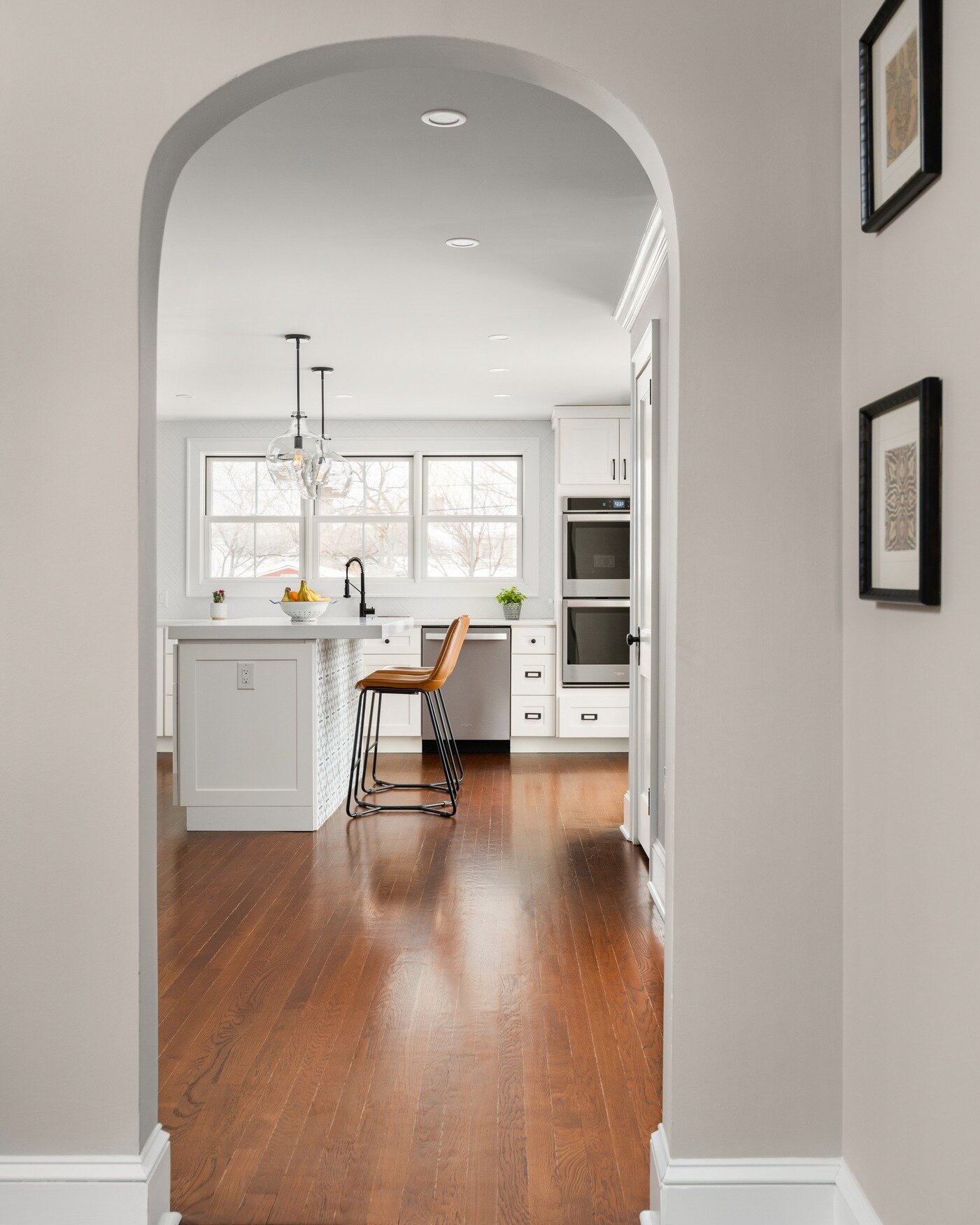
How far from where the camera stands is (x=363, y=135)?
2.94 meters

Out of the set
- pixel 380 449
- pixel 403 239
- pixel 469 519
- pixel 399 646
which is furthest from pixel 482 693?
pixel 403 239

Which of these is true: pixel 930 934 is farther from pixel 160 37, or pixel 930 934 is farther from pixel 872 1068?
pixel 160 37

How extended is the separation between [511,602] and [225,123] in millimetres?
5737

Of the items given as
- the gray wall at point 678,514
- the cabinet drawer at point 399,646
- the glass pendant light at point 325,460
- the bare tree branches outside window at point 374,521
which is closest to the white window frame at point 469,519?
the bare tree branches outside window at point 374,521

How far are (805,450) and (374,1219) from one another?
5.22ft

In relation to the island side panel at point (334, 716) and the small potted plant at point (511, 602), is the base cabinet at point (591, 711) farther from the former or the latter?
the island side panel at point (334, 716)

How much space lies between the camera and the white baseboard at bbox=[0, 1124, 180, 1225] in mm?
1791

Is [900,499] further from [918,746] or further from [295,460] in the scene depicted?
[295,460]

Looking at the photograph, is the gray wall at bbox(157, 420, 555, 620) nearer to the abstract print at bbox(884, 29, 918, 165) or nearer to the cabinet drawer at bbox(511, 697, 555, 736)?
the cabinet drawer at bbox(511, 697, 555, 736)

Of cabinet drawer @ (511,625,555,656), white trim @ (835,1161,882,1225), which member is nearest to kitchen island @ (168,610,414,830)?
cabinet drawer @ (511,625,555,656)

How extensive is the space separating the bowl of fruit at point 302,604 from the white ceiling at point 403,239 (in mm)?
1306

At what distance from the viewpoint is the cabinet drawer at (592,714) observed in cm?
718

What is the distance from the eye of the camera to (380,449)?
7844mm

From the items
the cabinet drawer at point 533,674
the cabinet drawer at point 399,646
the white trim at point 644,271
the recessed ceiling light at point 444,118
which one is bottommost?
the cabinet drawer at point 533,674
